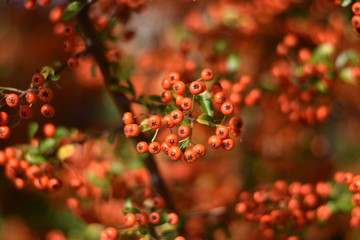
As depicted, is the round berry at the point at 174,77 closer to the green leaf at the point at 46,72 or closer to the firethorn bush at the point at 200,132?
the firethorn bush at the point at 200,132

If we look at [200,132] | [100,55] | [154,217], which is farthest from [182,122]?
[200,132]

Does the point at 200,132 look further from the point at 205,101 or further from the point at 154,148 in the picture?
the point at 154,148

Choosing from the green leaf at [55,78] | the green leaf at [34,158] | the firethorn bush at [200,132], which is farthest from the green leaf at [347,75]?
the green leaf at [34,158]

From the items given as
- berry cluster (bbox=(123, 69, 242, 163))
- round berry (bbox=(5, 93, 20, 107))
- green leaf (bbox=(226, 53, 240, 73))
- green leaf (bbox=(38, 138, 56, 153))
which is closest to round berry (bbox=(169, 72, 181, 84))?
berry cluster (bbox=(123, 69, 242, 163))

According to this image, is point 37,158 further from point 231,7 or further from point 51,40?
point 51,40

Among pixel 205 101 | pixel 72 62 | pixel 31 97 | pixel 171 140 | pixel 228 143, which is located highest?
pixel 72 62

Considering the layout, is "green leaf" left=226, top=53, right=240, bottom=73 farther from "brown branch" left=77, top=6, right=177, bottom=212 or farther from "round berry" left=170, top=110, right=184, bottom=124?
"round berry" left=170, top=110, right=184, bottom=124

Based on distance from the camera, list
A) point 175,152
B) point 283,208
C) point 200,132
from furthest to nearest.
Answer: point 200,132
point 283,208
point 175,152
